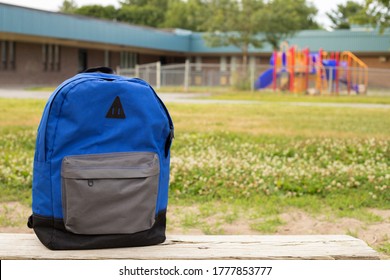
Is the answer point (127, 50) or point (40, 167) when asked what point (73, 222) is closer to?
point (40, 167)

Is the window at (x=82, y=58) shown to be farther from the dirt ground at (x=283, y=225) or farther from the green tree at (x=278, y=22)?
the dirt ground at (x=283, y=225)

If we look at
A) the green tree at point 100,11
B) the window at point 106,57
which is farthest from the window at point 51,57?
the green tree at point 100,11

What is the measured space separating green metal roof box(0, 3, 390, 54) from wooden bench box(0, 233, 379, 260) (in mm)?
28946

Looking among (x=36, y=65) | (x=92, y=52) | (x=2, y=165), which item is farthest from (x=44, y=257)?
(x=92, y=52)

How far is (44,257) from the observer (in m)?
2.90

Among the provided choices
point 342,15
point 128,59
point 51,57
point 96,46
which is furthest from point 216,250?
point 342,15

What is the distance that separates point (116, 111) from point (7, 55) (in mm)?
33622

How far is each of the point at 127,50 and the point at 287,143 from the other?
35630 millimetres

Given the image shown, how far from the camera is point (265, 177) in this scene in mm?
7066

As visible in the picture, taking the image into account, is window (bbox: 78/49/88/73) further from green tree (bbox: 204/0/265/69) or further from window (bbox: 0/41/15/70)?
green tree (bbox: 204/0/265/69)

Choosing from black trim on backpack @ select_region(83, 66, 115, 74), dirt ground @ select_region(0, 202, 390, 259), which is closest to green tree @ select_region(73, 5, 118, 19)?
dirt ground @ select_region(0, 202, 390, 259)

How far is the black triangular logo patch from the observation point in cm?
291

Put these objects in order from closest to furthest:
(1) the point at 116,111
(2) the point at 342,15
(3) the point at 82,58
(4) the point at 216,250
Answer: (1) the point at 116,111 → (4) the point at 216,250 → (3) the point at 82,58 → (2) the point at 342,15

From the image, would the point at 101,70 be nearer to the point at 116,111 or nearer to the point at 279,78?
the point at 116,111
